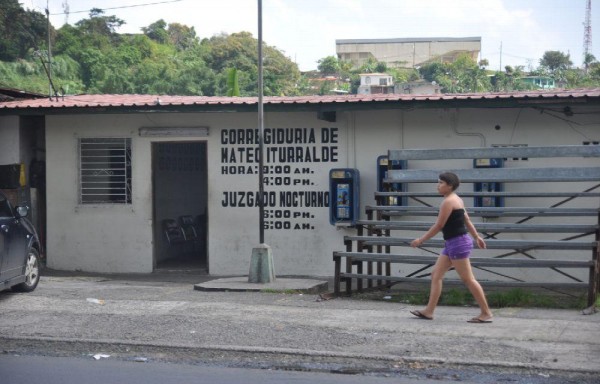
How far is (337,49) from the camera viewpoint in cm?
11850

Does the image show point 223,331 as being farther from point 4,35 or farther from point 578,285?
point 4,35

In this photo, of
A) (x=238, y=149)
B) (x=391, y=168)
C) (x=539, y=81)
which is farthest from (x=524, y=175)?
(x=539, y=81)

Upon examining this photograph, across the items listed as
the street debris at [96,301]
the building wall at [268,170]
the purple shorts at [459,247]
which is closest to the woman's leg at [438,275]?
the purple shorts at [459,247]

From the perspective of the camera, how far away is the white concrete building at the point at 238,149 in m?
14.7

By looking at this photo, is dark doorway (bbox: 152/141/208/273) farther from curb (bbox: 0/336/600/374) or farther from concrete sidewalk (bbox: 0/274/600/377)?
curb (bbox: 0/336/600/374)

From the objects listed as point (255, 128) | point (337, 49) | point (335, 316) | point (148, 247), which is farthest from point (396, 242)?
point (337, 49)

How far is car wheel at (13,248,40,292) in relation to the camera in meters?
12.6

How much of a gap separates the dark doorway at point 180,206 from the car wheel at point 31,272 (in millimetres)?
4115

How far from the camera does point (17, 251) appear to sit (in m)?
12.0

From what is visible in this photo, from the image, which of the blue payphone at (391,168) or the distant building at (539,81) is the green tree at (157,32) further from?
the blue payphone at (391,168)

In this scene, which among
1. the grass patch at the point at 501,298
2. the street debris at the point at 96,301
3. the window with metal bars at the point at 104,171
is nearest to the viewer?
the grass patch at the point at 501,298

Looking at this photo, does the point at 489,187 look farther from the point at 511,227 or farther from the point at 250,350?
the point at 250,350

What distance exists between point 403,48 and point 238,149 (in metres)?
102

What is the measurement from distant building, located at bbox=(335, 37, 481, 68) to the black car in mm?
99187
